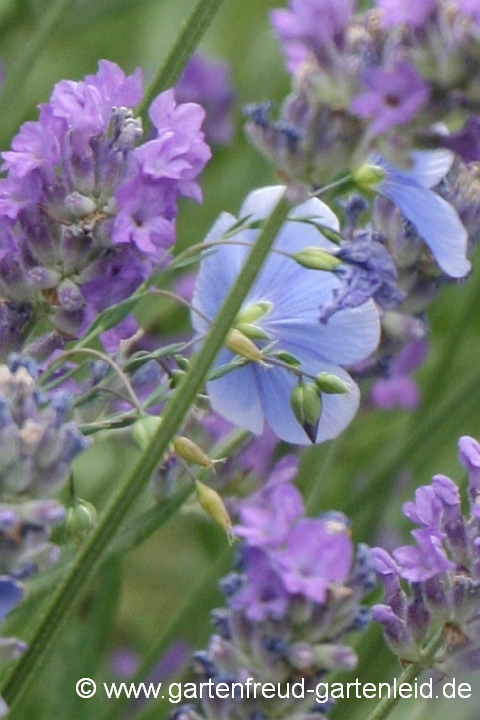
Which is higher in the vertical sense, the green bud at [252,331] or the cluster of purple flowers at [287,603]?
the green bud at [252,331]

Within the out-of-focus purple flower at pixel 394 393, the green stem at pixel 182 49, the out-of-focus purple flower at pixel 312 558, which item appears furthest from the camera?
the out-of-focus purple flower at pixel 394 393

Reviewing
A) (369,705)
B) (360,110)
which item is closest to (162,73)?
(360,110)

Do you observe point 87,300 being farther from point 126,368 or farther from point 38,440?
point 38,440

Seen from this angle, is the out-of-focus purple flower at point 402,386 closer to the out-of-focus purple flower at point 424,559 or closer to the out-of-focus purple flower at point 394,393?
the out-of-focus purple flower at point 394,393

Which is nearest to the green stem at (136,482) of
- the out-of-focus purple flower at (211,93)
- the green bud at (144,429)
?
the green bud at (144,429)

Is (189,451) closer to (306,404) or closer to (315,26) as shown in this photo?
(306,404)

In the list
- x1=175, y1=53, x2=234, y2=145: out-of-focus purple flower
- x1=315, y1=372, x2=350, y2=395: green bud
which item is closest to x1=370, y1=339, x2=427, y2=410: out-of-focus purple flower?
x1=175, y1=53, x2=234, y2=145: out-of-focus purple flower

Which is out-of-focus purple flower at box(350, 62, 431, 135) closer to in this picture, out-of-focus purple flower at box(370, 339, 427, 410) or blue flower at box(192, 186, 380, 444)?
blue flower at box(192, 186, 380, 444)
